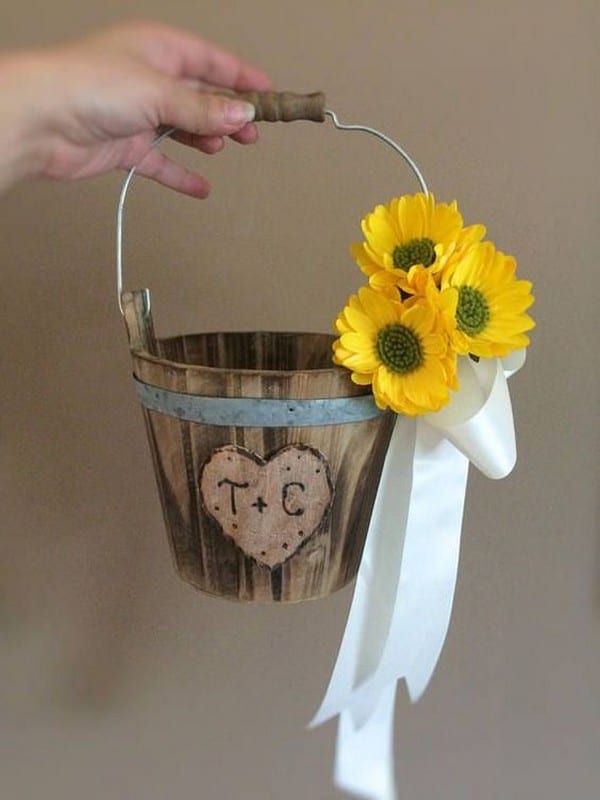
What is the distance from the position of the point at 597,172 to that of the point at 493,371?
1.10 ft

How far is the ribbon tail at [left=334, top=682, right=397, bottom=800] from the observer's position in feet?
2.44

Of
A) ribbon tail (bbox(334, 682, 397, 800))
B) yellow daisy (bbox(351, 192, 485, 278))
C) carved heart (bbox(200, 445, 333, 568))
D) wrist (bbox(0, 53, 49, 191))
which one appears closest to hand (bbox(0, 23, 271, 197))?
wrist (bbox(0, 53, 49, 191))

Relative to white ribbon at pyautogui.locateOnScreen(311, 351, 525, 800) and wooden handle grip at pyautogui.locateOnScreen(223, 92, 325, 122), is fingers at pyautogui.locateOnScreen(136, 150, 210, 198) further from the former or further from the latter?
white ribbon at pyautogui.locateOnScreen(311, 351, 525, 800)

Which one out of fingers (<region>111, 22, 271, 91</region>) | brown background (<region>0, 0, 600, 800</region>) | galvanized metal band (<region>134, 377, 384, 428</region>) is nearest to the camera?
galvanized metal band (<region>134, 377, 384, 428</region>)

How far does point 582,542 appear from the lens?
35.6 inches

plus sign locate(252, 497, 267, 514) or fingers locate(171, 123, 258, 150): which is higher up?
fingers locate(171, 123, 258, 150)

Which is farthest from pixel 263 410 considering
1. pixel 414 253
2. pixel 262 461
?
pixel 414 253

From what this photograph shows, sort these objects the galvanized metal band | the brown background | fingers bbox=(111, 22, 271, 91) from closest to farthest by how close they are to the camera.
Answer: the galvanized metal band < fingers bbox=(111, 22, 271, 91) < the brown background

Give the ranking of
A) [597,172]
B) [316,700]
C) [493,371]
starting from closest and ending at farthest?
[493,371], [597,172], [316,700]

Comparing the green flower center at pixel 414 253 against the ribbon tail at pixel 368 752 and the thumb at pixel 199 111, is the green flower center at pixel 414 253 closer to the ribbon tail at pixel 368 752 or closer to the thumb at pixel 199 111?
the thumb at pixel 199 111

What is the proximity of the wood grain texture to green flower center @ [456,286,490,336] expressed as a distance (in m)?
0.08

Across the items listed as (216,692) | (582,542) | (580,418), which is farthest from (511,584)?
(216,692)

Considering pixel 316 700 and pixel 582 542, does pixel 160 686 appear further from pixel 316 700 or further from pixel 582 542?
pixel 582 542

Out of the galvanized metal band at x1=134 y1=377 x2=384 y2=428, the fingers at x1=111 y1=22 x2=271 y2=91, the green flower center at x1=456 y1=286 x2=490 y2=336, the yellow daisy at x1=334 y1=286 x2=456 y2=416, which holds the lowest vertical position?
the galvanized metal band at x1=134 y1=377 x2=384 y2=428
